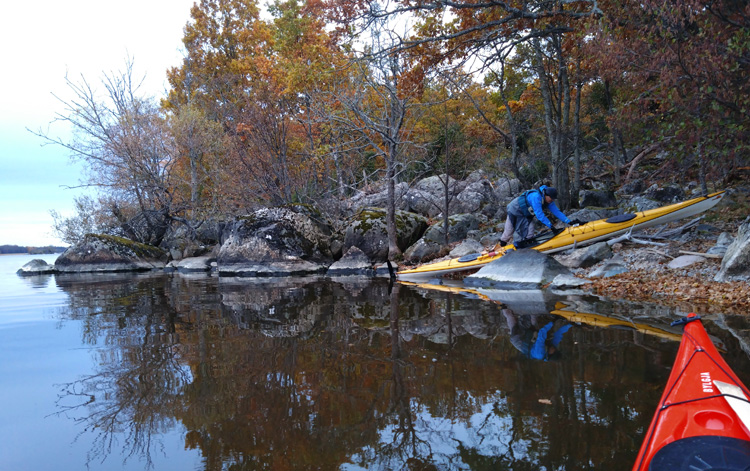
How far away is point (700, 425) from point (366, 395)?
2197 millimetres

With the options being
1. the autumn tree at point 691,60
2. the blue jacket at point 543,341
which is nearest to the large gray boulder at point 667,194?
the autumn tree at point 691,60

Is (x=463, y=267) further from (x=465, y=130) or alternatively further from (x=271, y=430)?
(x=465, y=130)

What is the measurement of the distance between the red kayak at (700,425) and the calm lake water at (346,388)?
379 millimetres

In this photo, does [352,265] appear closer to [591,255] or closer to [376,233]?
[376,233]

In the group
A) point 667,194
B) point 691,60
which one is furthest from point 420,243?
point 691,60

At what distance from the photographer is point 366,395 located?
3447 mm

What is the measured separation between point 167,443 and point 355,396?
138 cm

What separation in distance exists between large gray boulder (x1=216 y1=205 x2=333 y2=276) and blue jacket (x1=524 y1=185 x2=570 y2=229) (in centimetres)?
901

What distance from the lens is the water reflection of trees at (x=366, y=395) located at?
102 inches

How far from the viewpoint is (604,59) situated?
7449 mm

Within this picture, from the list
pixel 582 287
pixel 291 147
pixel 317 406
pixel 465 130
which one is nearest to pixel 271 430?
pixel 317 406

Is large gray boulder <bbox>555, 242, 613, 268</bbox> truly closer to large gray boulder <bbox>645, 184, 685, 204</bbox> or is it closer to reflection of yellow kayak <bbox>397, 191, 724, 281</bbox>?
reflection of yellow kayak <bbox>397, 191, 724, 281</bbox>

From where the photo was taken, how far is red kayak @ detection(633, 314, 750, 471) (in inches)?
70.2

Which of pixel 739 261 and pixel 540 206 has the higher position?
pixel 540 206
